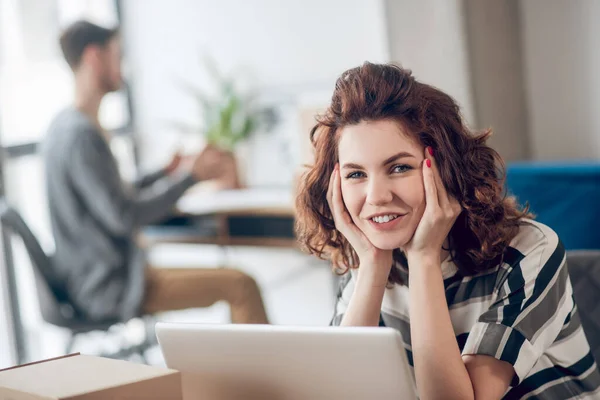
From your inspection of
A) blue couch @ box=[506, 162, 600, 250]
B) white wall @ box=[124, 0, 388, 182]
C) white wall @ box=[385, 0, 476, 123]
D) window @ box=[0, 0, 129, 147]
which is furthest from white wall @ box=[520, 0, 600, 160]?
window @ box=[0, 0, 129, 147]

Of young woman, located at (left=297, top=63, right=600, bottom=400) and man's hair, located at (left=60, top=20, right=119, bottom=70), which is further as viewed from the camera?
man's hair, located at (left=60, top=20, right=119, bottom=70)

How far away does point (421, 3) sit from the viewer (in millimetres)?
3131

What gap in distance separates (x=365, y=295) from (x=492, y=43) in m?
2.03

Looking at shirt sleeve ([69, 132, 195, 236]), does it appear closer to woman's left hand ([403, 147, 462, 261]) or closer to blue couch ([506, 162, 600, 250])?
blue couch ([506, 162, 600, 250])

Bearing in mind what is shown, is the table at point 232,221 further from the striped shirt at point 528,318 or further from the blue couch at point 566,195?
the striped shirt at point 528,318

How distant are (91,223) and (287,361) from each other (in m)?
2.24

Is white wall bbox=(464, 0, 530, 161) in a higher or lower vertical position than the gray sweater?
higher

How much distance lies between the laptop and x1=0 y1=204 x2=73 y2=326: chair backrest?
6.77ft

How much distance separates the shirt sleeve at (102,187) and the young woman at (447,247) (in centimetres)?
182

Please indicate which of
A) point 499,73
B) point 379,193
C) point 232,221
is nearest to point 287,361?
point 379,193

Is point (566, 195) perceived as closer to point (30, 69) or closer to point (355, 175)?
point (355, 175)

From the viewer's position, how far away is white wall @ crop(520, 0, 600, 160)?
3.13 m

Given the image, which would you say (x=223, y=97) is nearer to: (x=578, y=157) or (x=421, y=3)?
(x=421, y=3)

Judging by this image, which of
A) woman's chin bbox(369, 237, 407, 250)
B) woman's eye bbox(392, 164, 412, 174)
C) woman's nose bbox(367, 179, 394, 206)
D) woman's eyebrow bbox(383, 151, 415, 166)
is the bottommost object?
woman's chin bbox(369, 237, 407, 250)
